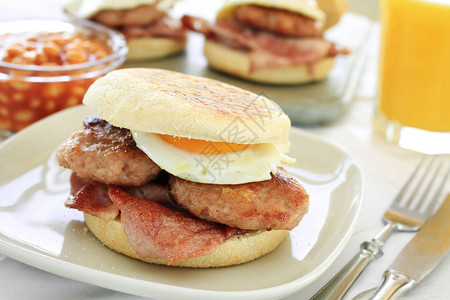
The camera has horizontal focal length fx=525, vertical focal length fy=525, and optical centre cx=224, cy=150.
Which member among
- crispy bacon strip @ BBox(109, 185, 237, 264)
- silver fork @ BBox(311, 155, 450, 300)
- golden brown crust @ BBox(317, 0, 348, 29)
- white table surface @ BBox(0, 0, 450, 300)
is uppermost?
golden brown crust @ BBox(317, 0, 348, 29)

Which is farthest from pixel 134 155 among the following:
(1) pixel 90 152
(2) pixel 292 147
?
(2) pixel 292 147

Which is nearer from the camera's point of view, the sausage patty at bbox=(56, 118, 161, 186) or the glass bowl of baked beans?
the sausage patty at bbox=(56, 118, 161, 186)

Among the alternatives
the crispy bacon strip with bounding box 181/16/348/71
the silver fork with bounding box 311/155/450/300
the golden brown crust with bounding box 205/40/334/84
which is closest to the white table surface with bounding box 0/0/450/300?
the silver fork with bounding box 311/155/450/300

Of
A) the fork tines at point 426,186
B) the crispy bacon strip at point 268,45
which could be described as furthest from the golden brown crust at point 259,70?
the fork tines at point 426,186

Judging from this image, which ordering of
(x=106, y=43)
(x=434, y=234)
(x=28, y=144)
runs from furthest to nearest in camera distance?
1. (x=106, y=43)
2. (x=28, y=144)
3. (x=434, y=234)

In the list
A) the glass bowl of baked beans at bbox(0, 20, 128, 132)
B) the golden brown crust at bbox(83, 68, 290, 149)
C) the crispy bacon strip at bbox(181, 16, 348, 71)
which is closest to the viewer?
the golden brown crust at bbox(83, 68, 290, 149)

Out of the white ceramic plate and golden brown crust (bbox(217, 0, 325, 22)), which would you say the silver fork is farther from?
golden brown crust (bbox(217, 0, 325, 22))

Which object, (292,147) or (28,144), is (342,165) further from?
(28,144)
